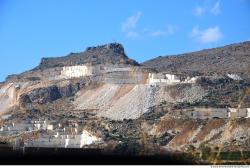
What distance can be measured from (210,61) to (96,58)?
14.6 metres

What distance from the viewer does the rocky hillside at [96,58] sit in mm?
98438

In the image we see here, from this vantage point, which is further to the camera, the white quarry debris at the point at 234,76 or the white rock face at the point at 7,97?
the white rock face at the point at 7,97

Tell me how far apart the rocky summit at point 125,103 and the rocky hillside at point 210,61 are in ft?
0.42

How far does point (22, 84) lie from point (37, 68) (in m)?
13.0

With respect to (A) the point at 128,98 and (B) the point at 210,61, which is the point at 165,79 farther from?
(B) the point at 210,61

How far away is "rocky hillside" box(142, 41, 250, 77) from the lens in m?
94.0

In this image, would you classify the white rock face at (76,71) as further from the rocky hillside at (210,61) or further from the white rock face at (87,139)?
the white rock face at (87,139)

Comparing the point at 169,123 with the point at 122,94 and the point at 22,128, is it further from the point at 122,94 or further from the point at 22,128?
the point at 122,94

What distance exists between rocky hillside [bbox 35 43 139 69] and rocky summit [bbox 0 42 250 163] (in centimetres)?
13

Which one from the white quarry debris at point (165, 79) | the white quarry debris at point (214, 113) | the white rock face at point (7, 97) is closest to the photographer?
the white quarry debris at point (214, 113)

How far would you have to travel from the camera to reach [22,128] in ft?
213

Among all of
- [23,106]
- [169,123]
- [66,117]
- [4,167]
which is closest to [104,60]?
[23,106]

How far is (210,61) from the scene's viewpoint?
101438 mm

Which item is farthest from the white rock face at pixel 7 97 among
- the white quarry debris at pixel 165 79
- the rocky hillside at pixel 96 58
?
the white quarry debris at pixel 165 79
